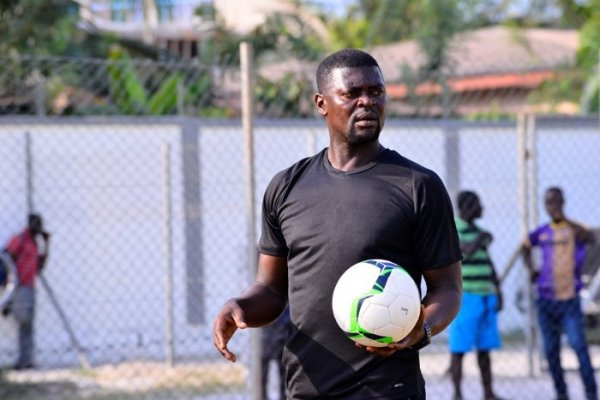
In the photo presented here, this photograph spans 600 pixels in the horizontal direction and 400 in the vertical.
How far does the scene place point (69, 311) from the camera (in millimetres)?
10516

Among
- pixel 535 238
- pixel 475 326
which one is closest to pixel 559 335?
pixel 475 326

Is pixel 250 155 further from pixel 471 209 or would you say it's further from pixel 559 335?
pixel 559 335

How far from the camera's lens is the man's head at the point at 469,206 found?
8.84 meters

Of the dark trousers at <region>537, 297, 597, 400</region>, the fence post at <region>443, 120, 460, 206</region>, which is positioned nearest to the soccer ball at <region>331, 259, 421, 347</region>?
the dark trousers at <region>537, 297, 597, 400</region>

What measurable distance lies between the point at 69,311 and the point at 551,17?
19.9m

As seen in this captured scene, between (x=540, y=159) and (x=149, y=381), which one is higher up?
(x=540, y=159)

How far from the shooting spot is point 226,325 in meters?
3.85

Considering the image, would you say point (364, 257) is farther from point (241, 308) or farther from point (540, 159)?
point (540, 159)

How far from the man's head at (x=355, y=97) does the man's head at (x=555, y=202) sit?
208 inches

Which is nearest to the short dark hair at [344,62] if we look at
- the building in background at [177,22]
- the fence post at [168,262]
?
the fence post at [168,262]

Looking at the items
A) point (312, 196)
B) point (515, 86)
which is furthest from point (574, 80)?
point (312, 196)

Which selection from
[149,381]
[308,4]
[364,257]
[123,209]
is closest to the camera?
[364,257]

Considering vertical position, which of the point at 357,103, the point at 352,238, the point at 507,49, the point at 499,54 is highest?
the point at 507,49

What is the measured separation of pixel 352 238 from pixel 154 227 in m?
7.44
